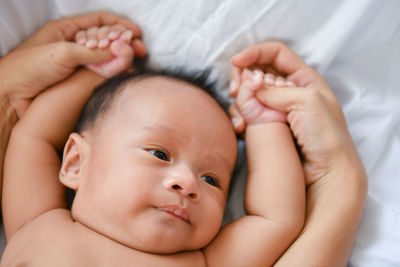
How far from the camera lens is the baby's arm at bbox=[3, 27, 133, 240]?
104 centimetres

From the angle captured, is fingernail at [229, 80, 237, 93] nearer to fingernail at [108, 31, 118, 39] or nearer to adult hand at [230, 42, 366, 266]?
adult hand at [230, 42, 366, 266]

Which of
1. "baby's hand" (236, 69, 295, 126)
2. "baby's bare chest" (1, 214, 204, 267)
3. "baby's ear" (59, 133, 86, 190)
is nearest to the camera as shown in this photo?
"baby's bare chest" (1, 214, 204, 267)

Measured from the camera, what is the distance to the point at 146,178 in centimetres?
91

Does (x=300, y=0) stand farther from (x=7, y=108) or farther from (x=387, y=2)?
(x=7, y=108)

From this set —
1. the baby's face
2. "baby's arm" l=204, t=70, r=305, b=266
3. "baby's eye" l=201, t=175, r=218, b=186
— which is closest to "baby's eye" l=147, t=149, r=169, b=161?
the baby's face

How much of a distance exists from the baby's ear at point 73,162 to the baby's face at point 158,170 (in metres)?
0.02

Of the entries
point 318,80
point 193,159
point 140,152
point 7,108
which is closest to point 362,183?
point 318,80

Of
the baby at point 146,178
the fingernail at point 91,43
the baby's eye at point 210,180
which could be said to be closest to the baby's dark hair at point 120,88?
the baby at point 146,178

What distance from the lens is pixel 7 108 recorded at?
1168mm

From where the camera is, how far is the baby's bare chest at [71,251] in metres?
0.89

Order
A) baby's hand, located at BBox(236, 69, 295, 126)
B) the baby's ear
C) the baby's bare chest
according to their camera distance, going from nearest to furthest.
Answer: the baby's bare chest → the baby's ear → baby's hand, located at BBox(236, 69, 295, 126)

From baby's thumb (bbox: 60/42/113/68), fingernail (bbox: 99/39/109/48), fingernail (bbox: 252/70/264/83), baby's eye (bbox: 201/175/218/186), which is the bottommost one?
baby's eye (bbox: 201/175/218/186)

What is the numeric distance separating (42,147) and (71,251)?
1.12 feet

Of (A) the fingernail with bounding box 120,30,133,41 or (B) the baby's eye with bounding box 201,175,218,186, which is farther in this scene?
(A) the fingernail with bounding box 120,30,133,41
